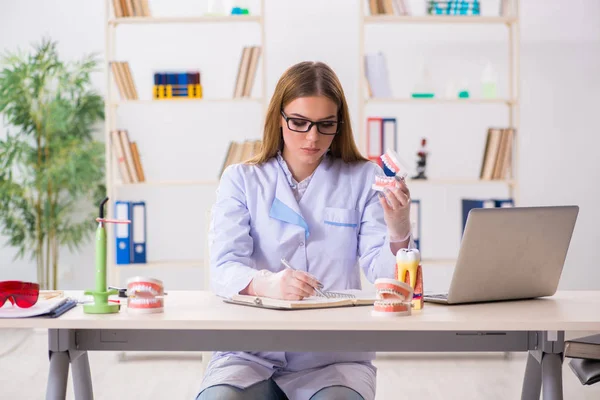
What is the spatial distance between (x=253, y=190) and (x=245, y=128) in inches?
116

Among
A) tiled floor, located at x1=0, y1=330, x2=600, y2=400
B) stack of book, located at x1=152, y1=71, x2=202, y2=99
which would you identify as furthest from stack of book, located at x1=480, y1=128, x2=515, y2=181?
stack of book, located at x1=152, y1=71, x2=202, y2=99

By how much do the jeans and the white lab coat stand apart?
0.28ft

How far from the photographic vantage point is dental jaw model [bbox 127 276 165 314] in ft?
5.26

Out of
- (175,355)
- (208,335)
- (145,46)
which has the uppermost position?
(145,46)

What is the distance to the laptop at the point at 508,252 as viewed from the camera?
1641mm

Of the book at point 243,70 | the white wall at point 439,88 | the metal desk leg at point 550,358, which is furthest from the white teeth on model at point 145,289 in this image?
the white wall at point 439,88

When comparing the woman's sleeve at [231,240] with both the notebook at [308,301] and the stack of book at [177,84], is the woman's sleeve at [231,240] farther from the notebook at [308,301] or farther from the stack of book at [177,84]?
the stack of book at [177,84]

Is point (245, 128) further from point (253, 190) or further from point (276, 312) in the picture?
point (276, 312)

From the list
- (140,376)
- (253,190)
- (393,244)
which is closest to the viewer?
(393,244)

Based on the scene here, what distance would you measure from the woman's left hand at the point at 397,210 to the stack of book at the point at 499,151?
104 inches

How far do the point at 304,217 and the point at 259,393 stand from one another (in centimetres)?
51

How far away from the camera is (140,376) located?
3.77 m

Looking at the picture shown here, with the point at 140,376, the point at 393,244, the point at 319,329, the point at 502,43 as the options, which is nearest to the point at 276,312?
the point at 319,329

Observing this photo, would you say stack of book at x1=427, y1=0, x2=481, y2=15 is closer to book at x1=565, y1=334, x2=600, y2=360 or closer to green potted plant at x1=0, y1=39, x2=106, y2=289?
green potted plant at x1=0, y1=39, x2=106, y2=289
